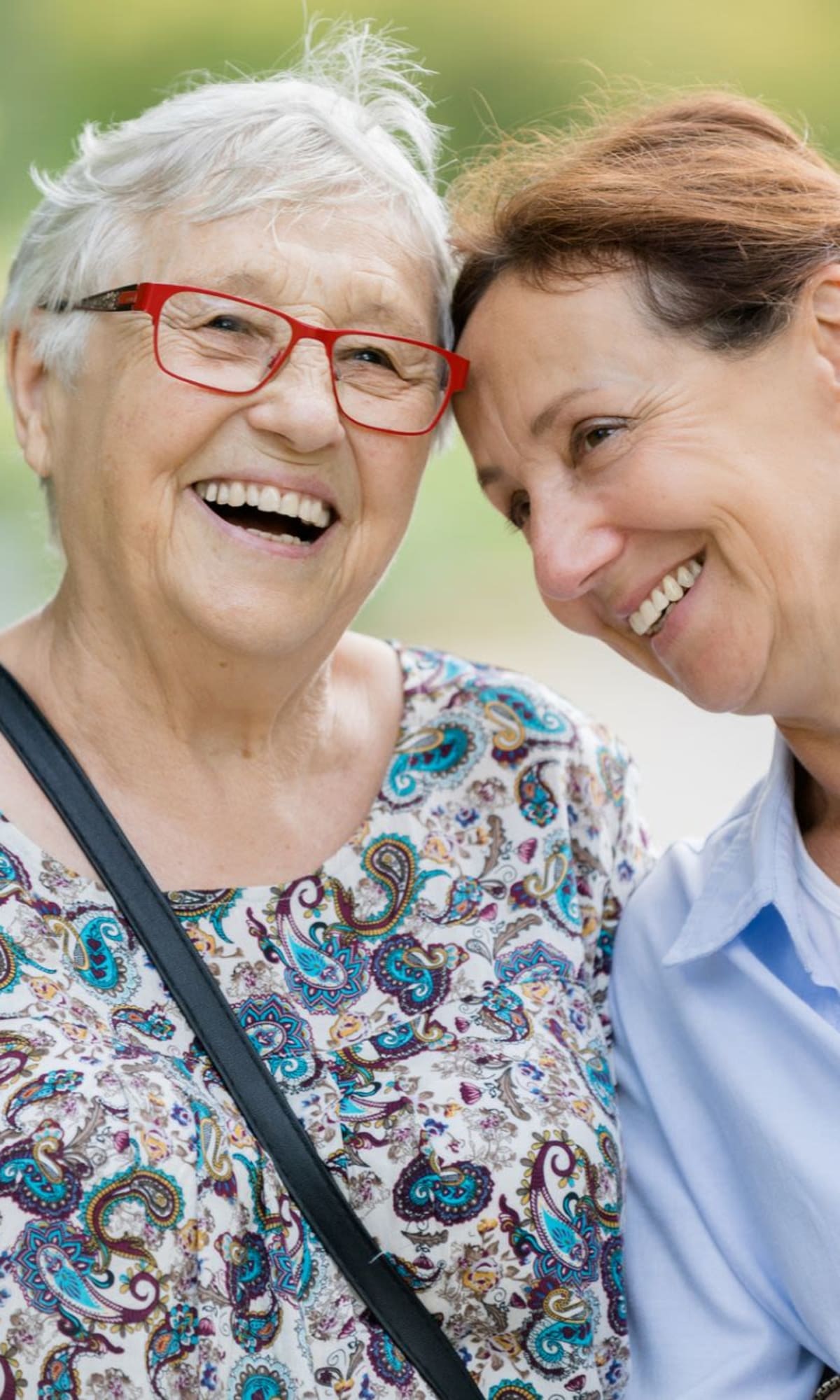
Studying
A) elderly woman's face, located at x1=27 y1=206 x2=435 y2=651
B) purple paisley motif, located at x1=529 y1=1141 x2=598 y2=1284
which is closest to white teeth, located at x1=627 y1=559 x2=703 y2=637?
elderly woman's face, located at x1=27 y1=206 x2=435 y2=651

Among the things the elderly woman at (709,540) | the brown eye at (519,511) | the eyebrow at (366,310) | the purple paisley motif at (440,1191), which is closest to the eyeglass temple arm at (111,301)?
the eyebrow at (366,310)

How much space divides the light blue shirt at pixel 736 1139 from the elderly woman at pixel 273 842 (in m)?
0.06

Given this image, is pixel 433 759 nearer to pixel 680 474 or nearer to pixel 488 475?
pixel 488 475

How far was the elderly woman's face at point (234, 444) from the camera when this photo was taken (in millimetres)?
2098

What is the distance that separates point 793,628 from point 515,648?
270 inches

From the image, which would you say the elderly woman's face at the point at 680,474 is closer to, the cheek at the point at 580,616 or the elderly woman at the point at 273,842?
the cheek at the point at 580,616

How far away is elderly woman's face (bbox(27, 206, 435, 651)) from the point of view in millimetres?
2098

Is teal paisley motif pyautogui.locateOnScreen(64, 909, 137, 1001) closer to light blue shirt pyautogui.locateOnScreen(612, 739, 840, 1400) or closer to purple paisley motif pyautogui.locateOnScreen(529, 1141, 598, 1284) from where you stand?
purple paisley motif pyautogui.locateOnScreen(529, 1141, 598, 1284)

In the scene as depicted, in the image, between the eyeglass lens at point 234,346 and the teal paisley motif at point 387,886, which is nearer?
the eyeglass lens at point 234,346

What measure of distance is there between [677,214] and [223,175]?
0.57 meters

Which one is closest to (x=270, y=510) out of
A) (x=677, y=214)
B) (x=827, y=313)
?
(x=677, y=214)

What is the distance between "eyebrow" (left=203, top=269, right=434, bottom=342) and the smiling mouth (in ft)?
0.75

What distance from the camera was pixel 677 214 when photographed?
2057 millimetres

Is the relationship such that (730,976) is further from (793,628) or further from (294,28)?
(294,28)
